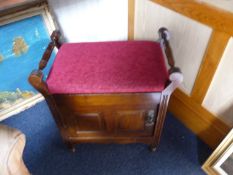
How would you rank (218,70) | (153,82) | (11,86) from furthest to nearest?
(11,86) < (218,70) < (153,82)

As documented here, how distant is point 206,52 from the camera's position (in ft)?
3.11

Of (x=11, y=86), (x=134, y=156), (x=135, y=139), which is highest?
(x=11, y=86)

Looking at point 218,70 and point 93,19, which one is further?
point 93,19

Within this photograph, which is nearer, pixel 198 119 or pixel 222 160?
pixel 222 160

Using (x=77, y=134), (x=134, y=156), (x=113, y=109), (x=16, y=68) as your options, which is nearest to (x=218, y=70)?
(x=113, y=109)

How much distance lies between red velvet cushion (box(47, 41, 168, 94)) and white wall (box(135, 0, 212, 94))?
16 cm

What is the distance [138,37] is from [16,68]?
2.53 ft

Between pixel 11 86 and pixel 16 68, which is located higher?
pixel 16 68

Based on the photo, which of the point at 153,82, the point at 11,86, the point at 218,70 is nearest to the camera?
the point at 153,82

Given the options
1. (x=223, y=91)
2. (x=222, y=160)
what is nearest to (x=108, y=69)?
(x=223, y=91)

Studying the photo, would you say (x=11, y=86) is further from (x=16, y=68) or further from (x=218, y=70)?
(x=218, y=70)

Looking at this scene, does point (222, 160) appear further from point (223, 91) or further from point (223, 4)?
point (223, 4)

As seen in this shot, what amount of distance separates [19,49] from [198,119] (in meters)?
1.09

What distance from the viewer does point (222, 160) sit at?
100 cm
